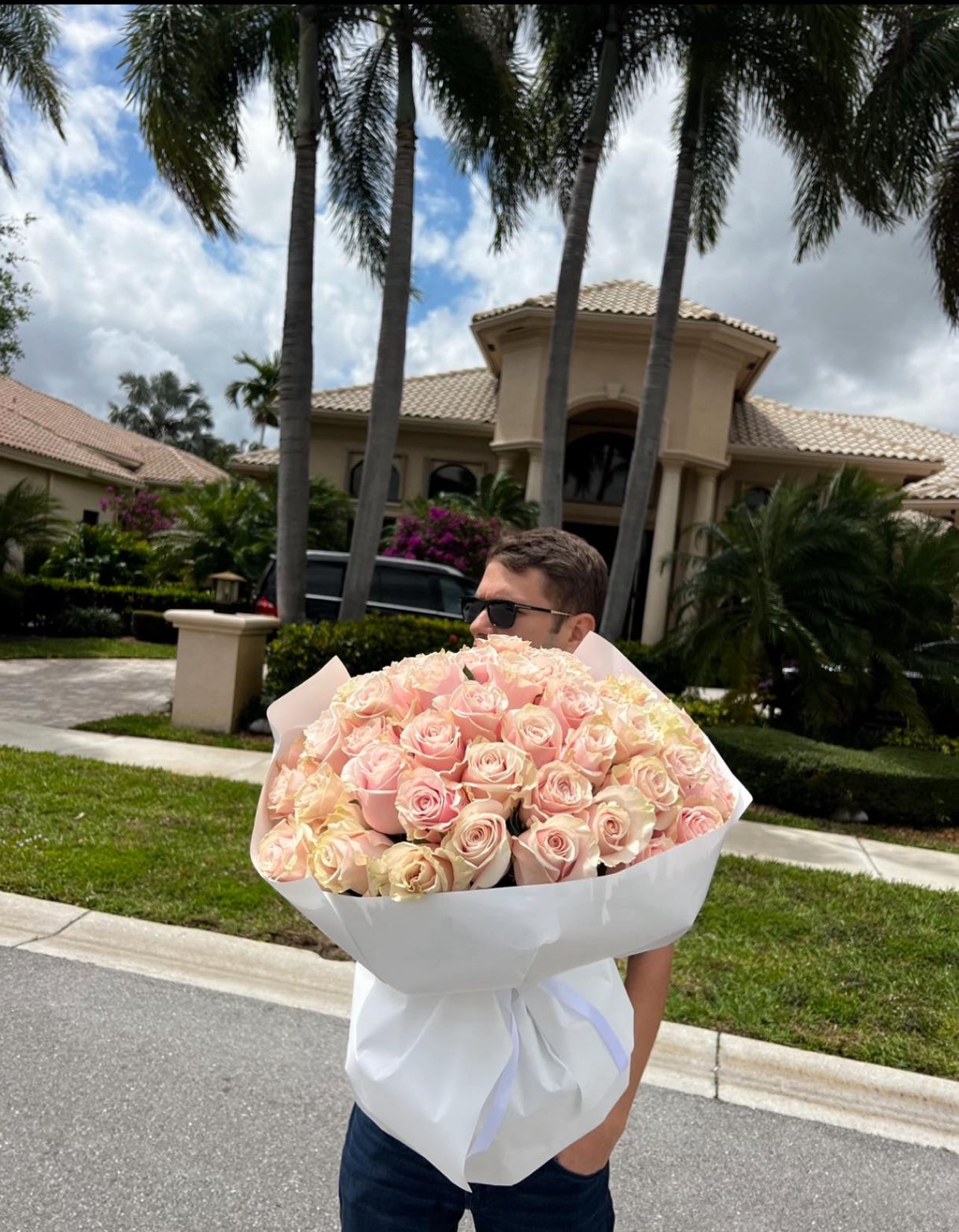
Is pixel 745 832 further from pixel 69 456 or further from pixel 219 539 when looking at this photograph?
pixel 69 456

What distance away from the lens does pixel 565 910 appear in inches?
42.1

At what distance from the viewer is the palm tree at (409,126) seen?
377 inches

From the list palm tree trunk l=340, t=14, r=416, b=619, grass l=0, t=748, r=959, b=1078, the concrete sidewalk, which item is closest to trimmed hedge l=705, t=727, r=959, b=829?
the concrete sidewalk

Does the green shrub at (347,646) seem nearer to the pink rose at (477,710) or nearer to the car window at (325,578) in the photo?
the car window at (325,578)

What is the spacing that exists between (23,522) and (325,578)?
7744 millimetres

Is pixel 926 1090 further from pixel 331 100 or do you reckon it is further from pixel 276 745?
pixel 331 100

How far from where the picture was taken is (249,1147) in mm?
2699

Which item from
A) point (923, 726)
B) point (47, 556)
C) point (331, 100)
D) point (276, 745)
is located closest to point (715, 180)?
point (331, 100)

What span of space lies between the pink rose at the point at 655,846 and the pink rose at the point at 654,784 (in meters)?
0.02

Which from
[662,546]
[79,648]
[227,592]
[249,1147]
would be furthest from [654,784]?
[662,546]

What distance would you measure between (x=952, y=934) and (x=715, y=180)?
423 inches

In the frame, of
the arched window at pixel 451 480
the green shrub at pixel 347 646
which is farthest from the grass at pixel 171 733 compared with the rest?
the arched window at pixel 451 480

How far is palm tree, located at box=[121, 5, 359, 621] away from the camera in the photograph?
912 centimetres

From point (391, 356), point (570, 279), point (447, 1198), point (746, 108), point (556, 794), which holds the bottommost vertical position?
point (447, 1198)
